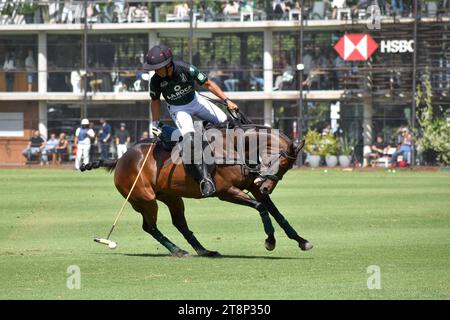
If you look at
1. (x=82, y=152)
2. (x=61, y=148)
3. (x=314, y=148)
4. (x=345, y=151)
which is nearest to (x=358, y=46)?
(x=345, y=151)

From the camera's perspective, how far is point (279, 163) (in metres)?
18.0

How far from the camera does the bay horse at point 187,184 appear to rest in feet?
58.7

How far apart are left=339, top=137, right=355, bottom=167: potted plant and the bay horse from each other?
38652 millimetres

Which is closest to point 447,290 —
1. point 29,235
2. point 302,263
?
point 302,263

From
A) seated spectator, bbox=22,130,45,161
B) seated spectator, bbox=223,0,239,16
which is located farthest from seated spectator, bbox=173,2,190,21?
seated spectator, bbox=22,130,45,161

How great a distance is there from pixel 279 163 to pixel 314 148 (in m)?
39.5

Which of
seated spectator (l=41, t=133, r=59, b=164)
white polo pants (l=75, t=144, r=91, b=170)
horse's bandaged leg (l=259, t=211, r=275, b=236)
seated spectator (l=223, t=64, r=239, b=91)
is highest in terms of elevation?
seated spectator (l=223, t=64, r=239, b=91)

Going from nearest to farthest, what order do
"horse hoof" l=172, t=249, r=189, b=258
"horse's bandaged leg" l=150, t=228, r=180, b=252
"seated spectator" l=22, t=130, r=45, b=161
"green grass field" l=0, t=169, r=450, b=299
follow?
"green grass field" l=0, t=169, r=450, b=299 < "horse hoof" l=172, t=249, r=189, b=258 < "horse's bandaged leg" l=150, t=228, r=180, b=252 < "seated spectator" l=22, t=130, r=45, b=161

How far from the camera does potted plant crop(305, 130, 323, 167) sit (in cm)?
5716

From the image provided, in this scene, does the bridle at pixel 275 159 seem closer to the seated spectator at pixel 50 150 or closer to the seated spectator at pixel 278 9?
the seated spectator at pixel 50 150

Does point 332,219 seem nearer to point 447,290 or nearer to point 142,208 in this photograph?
point 142,208

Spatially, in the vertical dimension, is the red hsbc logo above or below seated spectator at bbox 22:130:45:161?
above

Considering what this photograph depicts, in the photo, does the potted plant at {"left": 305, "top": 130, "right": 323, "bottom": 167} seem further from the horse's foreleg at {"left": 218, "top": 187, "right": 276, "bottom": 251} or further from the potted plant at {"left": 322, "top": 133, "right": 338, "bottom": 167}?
the horse's foreleg at {"left": 218, "top": 187, "right": 276, "bottom": 251}

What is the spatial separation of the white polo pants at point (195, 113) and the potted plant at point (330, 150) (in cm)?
3830
